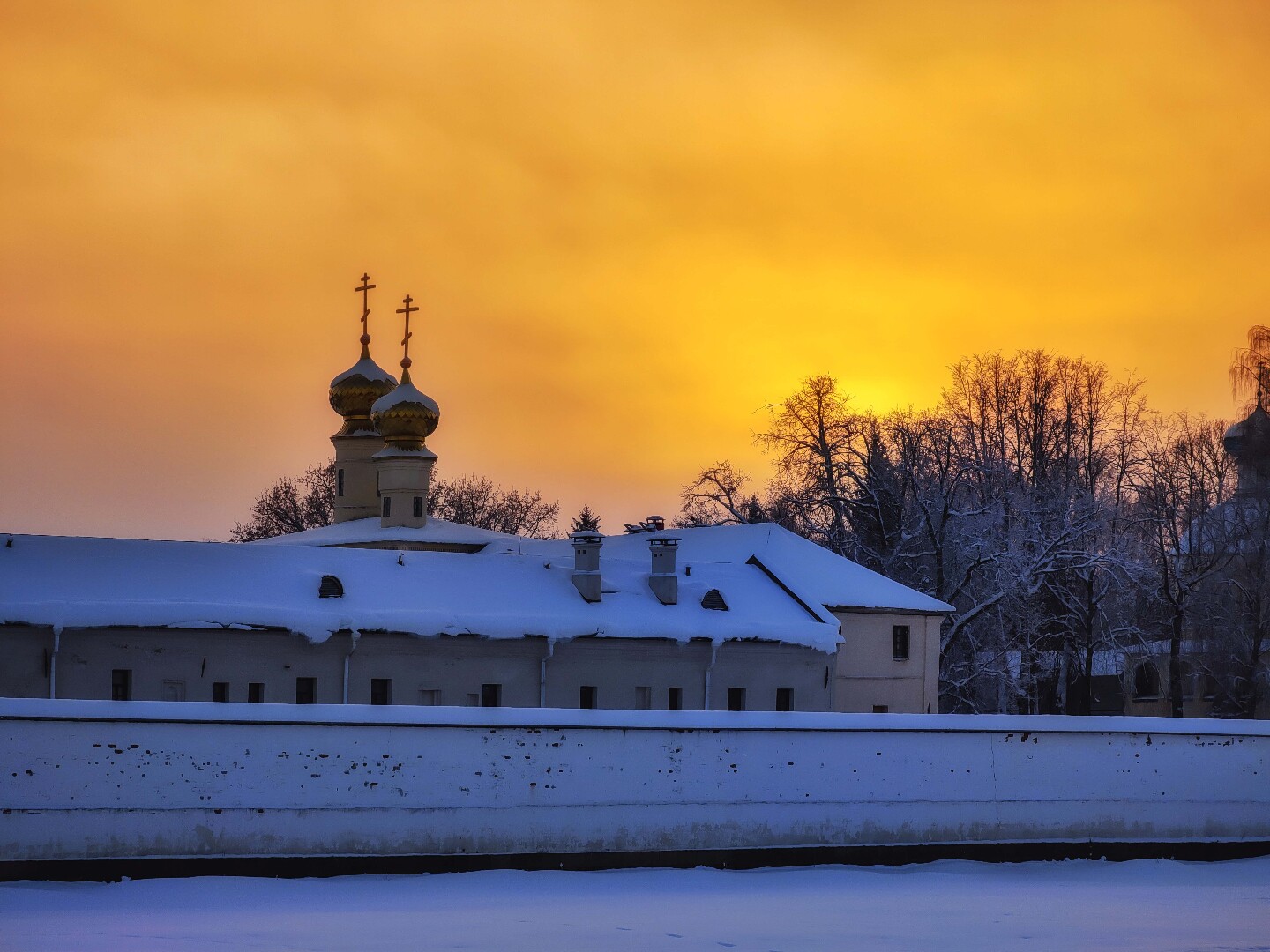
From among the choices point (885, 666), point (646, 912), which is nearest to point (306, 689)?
point (646, 912)

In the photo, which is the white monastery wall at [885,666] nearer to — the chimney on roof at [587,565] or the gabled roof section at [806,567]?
the gabled roof section at [806,567]

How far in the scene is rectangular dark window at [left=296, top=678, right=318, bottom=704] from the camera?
102ft

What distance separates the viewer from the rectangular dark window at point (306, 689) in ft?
102

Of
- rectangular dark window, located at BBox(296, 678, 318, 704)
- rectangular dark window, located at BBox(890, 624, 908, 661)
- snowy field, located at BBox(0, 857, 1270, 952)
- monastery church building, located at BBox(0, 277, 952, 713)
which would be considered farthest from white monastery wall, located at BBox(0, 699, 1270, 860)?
rectangular dark window, located at BBox(890, 624, 908, 661)

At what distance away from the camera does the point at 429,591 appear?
111 ft

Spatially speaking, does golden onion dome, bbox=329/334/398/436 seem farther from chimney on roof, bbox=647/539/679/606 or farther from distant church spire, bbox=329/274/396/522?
chimney on roof, bbox=647/539/679/606

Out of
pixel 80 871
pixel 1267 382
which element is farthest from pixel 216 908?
pixel 1267 382

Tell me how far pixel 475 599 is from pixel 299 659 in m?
4.08

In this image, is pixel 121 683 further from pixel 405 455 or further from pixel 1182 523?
pixel 1182 523

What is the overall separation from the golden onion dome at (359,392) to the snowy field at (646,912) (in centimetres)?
3011

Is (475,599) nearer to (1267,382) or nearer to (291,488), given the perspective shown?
(1267,382)

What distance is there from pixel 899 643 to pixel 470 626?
11.4 m

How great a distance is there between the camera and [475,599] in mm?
34000

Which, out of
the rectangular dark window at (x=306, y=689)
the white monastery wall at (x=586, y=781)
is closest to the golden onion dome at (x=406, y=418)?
the rectangular dark window at (x=306, y=689)
